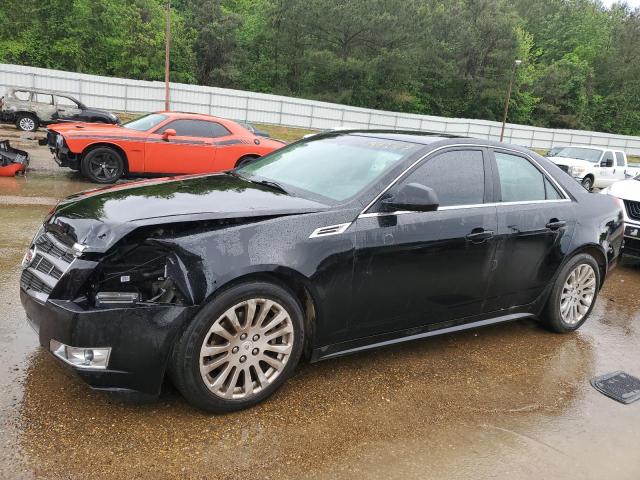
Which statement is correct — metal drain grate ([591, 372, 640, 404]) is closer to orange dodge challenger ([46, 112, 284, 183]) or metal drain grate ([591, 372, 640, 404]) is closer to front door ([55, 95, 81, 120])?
orange dodge challenger ([46, 112, 284, 183])

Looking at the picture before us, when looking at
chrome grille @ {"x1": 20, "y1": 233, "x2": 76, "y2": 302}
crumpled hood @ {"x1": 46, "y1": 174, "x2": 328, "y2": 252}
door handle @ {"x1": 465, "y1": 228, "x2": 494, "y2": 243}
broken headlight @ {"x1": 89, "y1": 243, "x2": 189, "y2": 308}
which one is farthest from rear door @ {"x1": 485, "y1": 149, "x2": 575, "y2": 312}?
chrome grille @ {"x1": 20, "y1": 233, "x2": 76, "y2": 302}

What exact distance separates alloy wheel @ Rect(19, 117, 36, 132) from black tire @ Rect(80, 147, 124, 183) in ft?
37.7

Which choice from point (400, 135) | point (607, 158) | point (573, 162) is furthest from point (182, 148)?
point (607, 158)

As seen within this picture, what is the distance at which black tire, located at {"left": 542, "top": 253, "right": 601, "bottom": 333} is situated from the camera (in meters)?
4.54

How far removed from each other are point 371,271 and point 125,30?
161 ft

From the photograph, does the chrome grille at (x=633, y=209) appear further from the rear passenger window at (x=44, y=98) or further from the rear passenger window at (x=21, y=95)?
the rear passenger window at (x=21, y=95)

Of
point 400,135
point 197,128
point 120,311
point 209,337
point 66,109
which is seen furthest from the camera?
point 66,109

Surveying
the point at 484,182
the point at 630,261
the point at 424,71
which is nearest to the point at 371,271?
the point at 484,182

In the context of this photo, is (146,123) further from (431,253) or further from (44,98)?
(44,98)

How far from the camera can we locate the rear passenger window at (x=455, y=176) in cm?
373

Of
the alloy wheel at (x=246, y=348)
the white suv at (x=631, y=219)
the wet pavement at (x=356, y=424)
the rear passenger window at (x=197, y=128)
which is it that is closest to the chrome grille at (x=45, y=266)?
the wet pavement at (x=356, y=424)

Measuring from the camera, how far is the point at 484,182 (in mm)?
4016

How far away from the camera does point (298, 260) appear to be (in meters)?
3.05

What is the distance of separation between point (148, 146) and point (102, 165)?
95 centimetres
